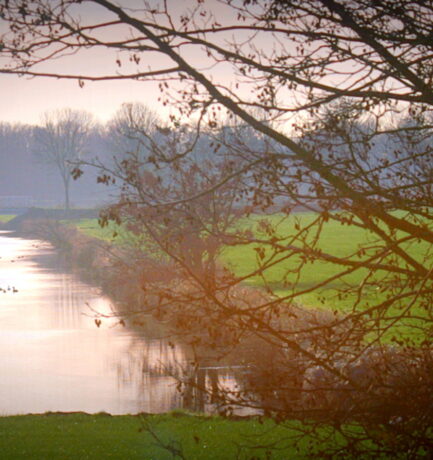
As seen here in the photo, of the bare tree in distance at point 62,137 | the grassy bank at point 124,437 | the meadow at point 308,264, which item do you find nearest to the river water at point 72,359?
the grassy bank at point 124,437

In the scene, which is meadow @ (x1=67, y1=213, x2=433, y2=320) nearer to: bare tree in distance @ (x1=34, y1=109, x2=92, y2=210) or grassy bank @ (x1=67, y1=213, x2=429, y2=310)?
grassy bank @ (x1=67, y1=213, x2=429, y2=310)

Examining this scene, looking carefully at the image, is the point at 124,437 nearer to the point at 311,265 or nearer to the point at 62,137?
the point at 311,265

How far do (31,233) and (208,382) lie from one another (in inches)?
2113

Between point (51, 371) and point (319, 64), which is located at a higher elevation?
point (319, 64)

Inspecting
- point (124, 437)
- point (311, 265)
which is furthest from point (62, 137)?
point (124, 437)

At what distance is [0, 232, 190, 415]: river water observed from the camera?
1967 cm

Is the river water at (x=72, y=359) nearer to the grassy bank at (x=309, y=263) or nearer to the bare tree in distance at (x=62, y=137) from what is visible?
the grassy bank at (x=309, y=263)

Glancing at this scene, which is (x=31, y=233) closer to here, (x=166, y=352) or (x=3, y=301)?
(x=3, y=301)

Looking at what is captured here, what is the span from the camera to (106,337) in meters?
27.7

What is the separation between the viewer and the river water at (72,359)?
64.5 ft

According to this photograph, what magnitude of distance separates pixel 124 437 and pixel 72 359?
38.4 ft

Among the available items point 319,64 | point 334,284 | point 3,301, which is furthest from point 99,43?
point 3,301

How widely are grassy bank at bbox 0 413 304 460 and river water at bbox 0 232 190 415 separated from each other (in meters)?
1.20

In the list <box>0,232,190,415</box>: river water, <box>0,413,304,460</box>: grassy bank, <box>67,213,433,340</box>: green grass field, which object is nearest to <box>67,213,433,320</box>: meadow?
<box>67,213,433,340</box>: green grass field
